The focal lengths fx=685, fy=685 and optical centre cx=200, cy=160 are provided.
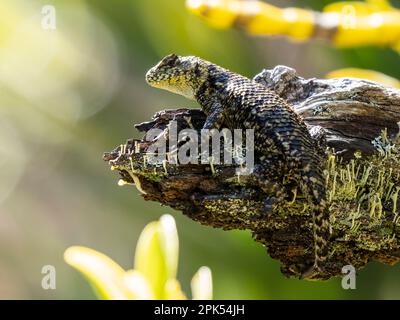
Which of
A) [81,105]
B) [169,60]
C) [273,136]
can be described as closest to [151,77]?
[169,60]

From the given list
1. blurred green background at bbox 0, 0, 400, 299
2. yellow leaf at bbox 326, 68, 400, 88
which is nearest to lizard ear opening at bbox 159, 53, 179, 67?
yellow leaf at bbox 326, 68, 400, 88

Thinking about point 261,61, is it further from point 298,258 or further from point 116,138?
point 298,258

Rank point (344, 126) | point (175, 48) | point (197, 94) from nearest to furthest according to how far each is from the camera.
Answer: point (344, 126), point (197, 94), point (175, 48)

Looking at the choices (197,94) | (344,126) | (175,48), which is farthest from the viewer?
(175,48)

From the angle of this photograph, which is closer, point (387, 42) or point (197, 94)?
point (197, 94)

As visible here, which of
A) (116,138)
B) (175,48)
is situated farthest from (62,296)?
(175,48)

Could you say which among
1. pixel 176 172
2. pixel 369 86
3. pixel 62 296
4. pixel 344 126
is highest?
pixel 369 86

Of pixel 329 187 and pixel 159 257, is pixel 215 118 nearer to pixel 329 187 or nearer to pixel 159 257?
pixel 329 187

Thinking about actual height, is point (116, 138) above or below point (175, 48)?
below
